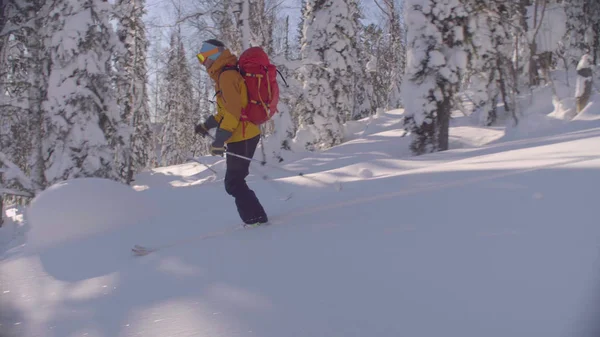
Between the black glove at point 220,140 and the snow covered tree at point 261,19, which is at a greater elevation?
the snow covered tree at point 261,19

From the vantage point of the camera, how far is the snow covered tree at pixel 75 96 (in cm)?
1028

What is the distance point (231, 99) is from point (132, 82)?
17572 mm

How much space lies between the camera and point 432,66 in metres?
9.70

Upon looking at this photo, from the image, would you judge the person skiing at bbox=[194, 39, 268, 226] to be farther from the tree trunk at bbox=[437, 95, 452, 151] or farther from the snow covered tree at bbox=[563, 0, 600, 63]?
the snow covered tree at bbox=[563, 0, 600, 63]

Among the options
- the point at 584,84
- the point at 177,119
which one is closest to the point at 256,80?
the point at 584,84

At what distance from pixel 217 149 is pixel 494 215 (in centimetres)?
225

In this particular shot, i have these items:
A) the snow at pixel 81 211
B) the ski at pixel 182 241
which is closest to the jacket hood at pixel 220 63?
the ski at pixel 182 241

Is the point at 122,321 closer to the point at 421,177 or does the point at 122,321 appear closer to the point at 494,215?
the point at 494,215

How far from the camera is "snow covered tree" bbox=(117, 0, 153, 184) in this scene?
42.2ft

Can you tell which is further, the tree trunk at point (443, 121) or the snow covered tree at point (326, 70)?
the snow covered tree at point (326, 70)

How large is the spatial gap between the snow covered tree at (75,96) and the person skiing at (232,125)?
744cm

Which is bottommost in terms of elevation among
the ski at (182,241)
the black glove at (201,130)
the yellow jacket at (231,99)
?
the ski at (182,241)

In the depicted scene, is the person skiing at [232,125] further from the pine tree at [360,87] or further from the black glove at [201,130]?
the pine tree at [360,87]

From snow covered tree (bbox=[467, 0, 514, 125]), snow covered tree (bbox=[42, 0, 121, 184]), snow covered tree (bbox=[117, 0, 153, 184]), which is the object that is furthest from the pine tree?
snow covered tree (bbox=[42, 0, 121, 184])
